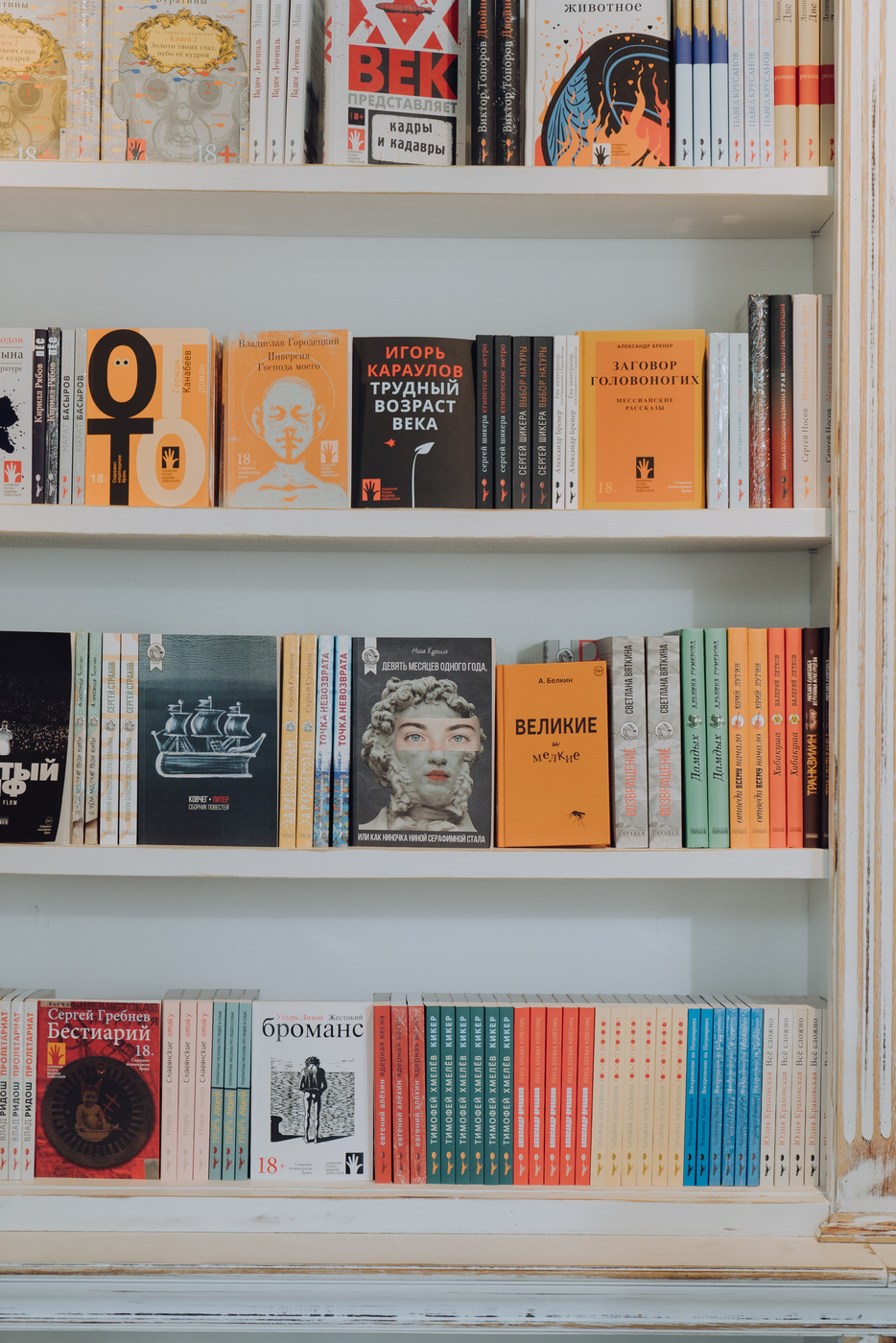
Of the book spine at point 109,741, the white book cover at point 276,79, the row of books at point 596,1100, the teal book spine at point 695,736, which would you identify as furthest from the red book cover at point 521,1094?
the white book cover at point 276,79

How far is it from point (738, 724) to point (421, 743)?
0.46 m

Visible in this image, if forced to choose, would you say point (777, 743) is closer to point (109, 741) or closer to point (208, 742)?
point (208, 742)

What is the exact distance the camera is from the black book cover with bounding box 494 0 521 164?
1396mm

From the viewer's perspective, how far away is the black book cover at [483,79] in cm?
140

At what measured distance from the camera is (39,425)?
1.41 m

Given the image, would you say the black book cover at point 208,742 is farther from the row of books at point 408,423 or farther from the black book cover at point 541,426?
the black book cover at point 541,426

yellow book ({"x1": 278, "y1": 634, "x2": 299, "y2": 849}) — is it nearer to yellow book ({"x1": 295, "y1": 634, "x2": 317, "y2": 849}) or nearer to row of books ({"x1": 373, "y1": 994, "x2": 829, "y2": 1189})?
yellow book ({"x1": 295, "y1": 634, "x2": 317, "y2": 849})

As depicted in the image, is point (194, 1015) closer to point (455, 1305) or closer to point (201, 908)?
point (201, 908)

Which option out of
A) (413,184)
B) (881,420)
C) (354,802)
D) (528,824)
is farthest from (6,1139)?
(881,420)

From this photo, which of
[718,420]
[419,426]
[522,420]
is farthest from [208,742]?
[718,420]

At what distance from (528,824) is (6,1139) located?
0.88m

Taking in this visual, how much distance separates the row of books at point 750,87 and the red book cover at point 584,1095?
126cm

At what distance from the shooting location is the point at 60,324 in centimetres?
160

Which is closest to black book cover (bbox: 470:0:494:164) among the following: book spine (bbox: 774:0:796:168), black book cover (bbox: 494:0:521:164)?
black book cover (bbox: 494:0:521:164)
